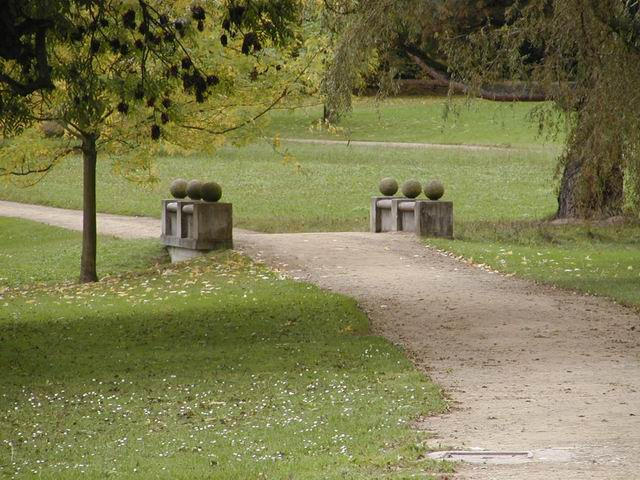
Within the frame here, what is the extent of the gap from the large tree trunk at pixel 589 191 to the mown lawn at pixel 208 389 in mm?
3678

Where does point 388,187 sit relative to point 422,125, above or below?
below

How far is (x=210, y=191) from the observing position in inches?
928

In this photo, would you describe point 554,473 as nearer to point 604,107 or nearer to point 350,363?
point 350,363

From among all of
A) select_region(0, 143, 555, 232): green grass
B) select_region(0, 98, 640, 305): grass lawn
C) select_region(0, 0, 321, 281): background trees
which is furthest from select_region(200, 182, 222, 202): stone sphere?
select_region(0, 143, 555, 232): green grass

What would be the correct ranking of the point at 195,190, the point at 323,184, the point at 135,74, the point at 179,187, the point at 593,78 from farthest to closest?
the point at 323,184 < the point at 179,187 < the point at 195,190 < the point at 593,78 < the point at 135,74

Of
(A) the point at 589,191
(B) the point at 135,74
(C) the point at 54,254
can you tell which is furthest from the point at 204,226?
(A) the point at 589,191

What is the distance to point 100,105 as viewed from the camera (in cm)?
1411

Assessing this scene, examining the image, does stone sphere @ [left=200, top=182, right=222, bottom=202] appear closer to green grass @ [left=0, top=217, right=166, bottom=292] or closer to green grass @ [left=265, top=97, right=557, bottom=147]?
green grass @ [left=0, top=217, right=166, bottom=292]

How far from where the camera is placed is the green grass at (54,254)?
24562mm

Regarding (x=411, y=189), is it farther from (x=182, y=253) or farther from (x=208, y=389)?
(x=208, y=389)

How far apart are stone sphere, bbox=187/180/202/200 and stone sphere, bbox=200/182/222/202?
0.57ft

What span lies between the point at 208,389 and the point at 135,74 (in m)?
5.69

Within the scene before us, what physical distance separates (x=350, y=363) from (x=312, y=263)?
8.43 metres

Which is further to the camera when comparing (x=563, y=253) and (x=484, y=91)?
(x=484, y=91)
